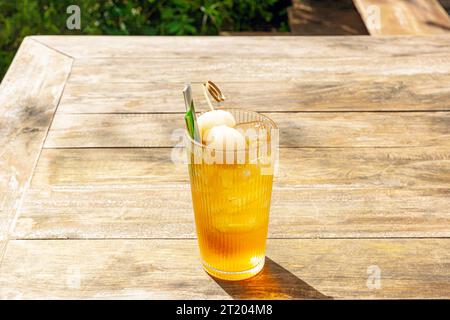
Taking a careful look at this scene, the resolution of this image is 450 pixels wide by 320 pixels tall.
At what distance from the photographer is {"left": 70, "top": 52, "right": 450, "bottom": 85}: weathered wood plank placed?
55.6 inches

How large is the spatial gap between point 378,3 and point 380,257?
1.35m

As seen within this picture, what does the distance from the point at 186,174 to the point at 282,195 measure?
0.17m

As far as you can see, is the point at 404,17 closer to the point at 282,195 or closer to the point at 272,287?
the point at 282,195

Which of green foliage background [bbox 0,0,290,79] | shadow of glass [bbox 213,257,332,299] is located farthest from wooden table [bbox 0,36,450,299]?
green foliage background [bbox 0,0,290,79]

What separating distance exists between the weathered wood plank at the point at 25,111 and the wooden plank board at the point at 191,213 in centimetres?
4

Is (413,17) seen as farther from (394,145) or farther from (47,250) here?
(47,250)

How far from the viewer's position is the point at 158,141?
3.87 feet

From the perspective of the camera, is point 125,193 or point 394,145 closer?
point 125,193

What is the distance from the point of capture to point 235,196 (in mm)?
815

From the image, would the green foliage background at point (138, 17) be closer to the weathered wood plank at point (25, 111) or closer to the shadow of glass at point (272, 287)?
the weathered wood plank at point (25, 111)

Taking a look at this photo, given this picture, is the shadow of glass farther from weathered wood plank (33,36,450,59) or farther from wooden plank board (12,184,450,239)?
weathered wood plank (33,36,450,59)

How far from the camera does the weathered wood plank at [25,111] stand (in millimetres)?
1063

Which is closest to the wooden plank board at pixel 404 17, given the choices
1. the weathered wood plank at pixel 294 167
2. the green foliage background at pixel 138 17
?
the weathered wood plank at pixel 294 167
